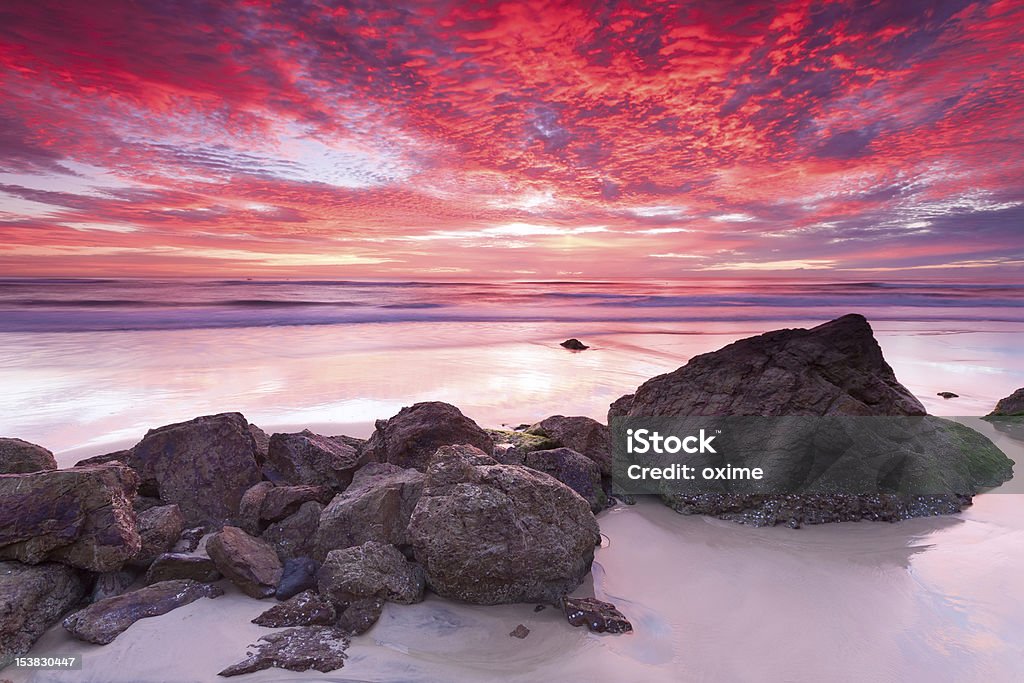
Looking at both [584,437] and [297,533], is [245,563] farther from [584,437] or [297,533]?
[584,437]

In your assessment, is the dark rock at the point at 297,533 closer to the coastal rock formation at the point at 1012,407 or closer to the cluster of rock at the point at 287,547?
the cluster of rock at the point at 287,547

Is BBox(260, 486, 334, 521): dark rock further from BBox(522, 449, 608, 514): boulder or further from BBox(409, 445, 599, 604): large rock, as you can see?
BBox(522, 449, 608, 514): boulder

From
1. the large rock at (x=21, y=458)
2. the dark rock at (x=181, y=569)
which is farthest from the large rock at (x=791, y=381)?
the large rock at (x=21, y=458)

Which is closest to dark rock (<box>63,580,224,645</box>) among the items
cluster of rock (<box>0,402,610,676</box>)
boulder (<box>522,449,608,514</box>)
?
cluster of rock (<box>0,402,610,676</box>)

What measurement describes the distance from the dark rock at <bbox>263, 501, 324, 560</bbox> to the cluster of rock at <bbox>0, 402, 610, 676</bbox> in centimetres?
1

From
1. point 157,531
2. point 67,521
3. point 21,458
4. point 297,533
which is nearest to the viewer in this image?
point 67,521

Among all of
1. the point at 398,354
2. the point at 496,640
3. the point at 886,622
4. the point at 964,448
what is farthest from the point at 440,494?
the point at 398,354

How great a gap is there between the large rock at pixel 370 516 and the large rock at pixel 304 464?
93cm

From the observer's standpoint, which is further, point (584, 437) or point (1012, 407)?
point (1012, 407)

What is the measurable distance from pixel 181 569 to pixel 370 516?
1549 millimetres

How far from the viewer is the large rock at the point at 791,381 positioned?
6641mm

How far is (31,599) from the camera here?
4.00 metres

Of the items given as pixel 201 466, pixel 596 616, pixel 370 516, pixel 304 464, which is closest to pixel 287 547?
pixel 370 516

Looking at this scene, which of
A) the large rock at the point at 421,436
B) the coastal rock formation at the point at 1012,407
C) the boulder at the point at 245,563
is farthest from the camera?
the coastal rock formation at the point at 1012,407
